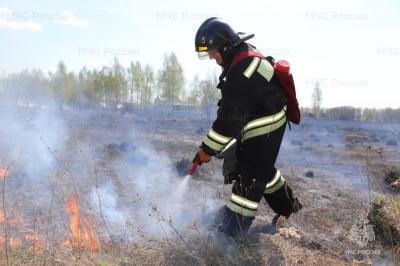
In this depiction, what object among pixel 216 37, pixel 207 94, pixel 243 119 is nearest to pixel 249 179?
pixel 243 119

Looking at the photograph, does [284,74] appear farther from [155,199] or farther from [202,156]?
[155,199]

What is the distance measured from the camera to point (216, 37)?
339 cm

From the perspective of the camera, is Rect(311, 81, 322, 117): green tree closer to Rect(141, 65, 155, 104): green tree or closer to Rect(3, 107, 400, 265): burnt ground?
Rect(141, 65, 155, 104): green tree

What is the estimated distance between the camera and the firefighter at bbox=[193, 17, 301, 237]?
10.5 ft

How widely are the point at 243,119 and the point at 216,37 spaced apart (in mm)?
813

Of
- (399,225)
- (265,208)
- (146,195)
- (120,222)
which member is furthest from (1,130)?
(399,225)

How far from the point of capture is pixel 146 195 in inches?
242

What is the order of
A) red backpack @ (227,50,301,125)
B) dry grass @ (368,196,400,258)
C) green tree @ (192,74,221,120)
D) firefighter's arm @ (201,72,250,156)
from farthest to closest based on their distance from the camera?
green tree @ (192,74,221,120) → dry grass @ (368,196,400,258) → red backpack @ (227,50,301,125) → firefighter's arm @ (201,72,250,156)

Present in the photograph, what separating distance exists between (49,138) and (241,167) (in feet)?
31.2

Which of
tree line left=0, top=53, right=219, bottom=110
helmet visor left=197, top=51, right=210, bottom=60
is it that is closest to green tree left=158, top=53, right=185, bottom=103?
tree line left=0, top=53, right=219, bottom=110

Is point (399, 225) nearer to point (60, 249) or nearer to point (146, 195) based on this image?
point (60, 249)

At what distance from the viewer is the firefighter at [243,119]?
3199 mm

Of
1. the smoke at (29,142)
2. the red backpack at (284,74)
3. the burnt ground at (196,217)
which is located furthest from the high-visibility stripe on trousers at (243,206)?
the smoke at (29,142)

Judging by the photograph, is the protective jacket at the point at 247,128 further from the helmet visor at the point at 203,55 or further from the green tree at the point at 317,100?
the green tree at the point at 317,100
